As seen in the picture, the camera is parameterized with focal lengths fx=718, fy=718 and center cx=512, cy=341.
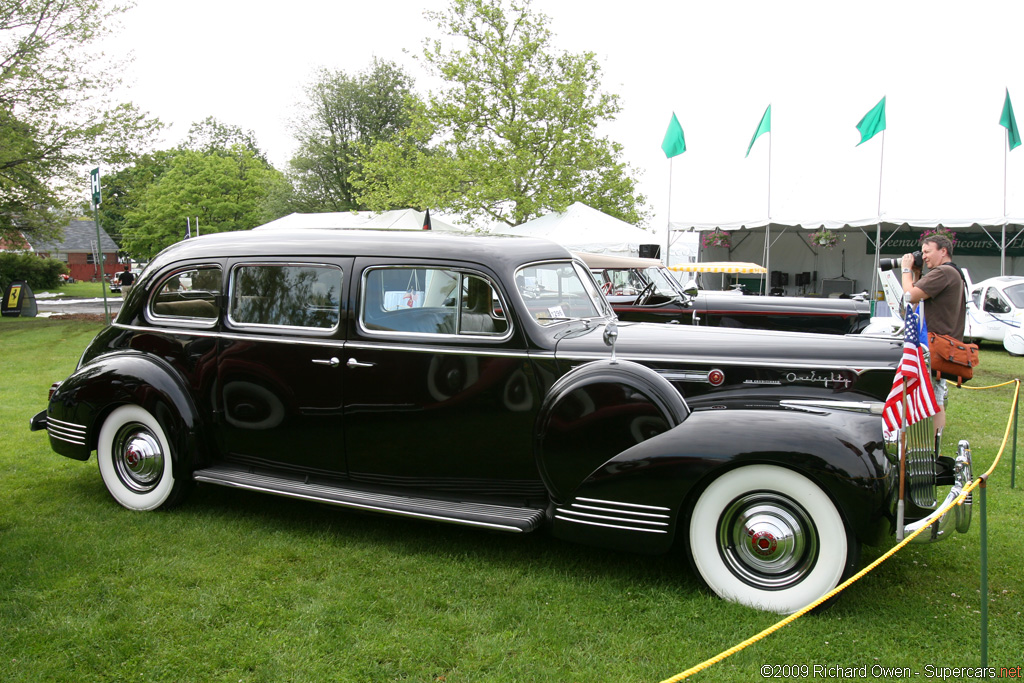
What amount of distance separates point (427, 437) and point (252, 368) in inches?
49.8

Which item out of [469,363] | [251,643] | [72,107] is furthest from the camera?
[72,107]

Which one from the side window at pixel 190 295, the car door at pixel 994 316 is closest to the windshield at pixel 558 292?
the side window at pixel 190 295

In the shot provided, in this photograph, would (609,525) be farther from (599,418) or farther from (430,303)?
(430,303)

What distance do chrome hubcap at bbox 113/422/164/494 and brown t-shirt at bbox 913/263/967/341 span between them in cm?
603

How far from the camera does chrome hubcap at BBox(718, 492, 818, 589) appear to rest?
3318 millimetres

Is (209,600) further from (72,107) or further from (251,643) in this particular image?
(72,107)

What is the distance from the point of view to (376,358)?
13.8 feet

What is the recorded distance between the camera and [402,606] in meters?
3.47

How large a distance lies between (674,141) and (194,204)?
3454cm

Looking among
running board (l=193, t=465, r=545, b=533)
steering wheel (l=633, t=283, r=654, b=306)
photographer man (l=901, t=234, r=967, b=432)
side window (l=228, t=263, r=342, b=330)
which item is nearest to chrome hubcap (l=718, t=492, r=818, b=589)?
running board (l=193, t=465, r=545, b=533)

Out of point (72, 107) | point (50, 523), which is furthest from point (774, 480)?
point (72, 107)

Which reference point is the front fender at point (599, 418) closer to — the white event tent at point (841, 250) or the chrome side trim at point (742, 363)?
the chrome side trim at point (742, 363)

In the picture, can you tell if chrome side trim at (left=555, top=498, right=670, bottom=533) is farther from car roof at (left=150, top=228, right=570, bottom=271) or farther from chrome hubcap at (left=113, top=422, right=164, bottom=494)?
chrome hubcap at (left=113, top=422, right=164, bottom=494)

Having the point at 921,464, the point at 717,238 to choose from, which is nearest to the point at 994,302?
the point at 717,238
